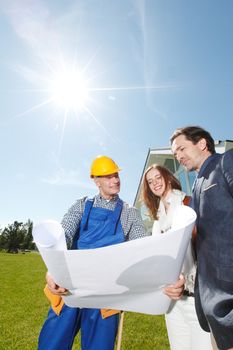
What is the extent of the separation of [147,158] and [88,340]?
13.0m

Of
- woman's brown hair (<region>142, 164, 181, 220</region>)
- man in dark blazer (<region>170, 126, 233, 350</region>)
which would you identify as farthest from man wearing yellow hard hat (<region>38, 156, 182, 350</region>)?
man in dark blazer (<region>170, 126, 233, 350</region>)

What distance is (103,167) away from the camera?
10.1ft

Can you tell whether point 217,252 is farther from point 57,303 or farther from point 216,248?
point 57,303

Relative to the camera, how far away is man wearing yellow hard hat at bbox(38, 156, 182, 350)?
2760 millimetres

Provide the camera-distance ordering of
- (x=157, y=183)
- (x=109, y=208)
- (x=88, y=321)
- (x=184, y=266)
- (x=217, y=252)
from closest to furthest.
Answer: (x=217, y=252), (x=184, y=266), (x=88, y=321), (x=157, y=183), (x=109, y=208)

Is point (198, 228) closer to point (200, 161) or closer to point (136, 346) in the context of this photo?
point (200, 161)

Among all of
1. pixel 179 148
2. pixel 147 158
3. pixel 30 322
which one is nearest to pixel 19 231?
pixel 147 158

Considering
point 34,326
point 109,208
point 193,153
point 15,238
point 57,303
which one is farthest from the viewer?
point 15,238

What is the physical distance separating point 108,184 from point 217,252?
168cm

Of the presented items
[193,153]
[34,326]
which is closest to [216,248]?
[193,153]

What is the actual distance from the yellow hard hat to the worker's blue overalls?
37 centimetres

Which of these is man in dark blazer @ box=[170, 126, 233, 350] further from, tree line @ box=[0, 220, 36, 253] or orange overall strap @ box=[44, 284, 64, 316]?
tree line @ box=[0, 220, 36, 253]

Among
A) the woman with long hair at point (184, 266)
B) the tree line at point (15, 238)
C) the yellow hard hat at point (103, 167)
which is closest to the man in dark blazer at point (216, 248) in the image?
the woman with long hair at point (184, 266)

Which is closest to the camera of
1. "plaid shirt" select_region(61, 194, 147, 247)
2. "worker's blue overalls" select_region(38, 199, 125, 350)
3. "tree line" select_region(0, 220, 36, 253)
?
"worker's blue overalls" select_region(38, 199, 125, 350)
